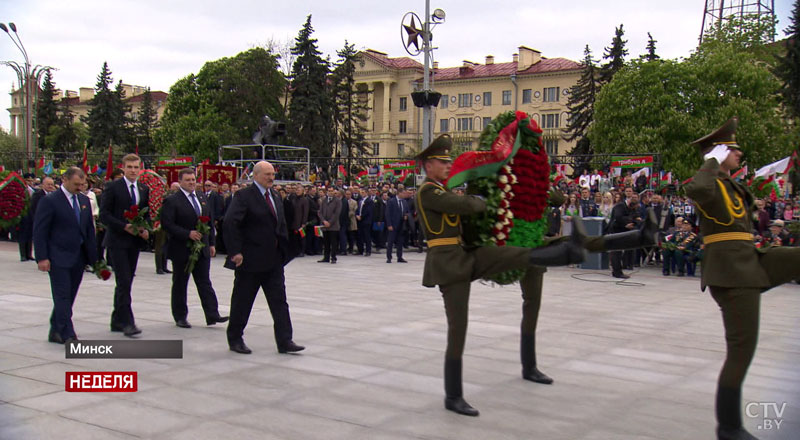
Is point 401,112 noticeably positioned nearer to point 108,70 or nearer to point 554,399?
point 108,70

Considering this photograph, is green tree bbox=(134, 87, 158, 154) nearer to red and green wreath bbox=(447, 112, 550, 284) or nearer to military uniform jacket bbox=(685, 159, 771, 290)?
red and green wreath bbox=(447, 112, 550, 284)

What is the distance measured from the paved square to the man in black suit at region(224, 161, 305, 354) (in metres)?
0.29

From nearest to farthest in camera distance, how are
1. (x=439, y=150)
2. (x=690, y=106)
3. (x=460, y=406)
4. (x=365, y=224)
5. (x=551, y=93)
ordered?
(x=460, y=406) < (x=439, y=150) < (x=365, y=224) < (x=690, y=106) < (x=551, y=93)

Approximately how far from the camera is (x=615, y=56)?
2235 inches

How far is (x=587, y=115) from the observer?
196 feet

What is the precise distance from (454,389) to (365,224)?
16002mm

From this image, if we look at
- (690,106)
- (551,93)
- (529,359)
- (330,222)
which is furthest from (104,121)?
(529,359)

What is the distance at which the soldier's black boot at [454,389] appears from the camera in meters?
5.50

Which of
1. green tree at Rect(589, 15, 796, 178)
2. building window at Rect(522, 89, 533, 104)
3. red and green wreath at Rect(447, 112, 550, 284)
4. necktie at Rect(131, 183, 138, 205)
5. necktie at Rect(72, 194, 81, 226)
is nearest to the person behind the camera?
red and green wreath at Rect(447, 112, 550, 284)

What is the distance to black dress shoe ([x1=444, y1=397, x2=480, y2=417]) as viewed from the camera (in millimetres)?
5434

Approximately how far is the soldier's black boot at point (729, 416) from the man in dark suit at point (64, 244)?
6429mm

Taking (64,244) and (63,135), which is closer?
(64,244)

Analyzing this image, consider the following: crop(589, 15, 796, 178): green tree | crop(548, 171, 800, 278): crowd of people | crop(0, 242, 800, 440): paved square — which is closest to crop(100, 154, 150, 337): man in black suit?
crop(0, 242, 800, 440): paved square

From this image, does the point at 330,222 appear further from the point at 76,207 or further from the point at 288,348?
the point at 288,348
